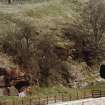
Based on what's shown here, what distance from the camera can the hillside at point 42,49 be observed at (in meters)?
53.6

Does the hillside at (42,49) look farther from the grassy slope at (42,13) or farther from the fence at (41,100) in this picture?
the fence at (41,100)

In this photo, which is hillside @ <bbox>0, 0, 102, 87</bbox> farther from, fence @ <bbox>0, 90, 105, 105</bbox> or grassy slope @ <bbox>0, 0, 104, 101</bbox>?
fence @ <bbox>0, 90, 105, 105</bbox>

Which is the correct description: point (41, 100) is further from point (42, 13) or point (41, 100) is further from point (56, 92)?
point (42, 13)

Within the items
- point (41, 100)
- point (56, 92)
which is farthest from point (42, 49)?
point (41, 100)

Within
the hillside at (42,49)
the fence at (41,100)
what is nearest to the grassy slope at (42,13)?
the hillside at (42,49)

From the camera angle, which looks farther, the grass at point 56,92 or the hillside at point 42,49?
the hillside at point 42,49

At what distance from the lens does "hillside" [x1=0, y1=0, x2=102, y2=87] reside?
5359 centimetres

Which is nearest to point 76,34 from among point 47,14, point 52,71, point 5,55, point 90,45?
point 90,45

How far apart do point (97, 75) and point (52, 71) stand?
750cm

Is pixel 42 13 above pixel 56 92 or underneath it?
above

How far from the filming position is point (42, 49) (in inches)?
2195

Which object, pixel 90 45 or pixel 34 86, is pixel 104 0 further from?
pixel 34 86

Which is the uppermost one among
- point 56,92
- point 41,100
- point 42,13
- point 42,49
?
point 42,13

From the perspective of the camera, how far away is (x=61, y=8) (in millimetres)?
73750
